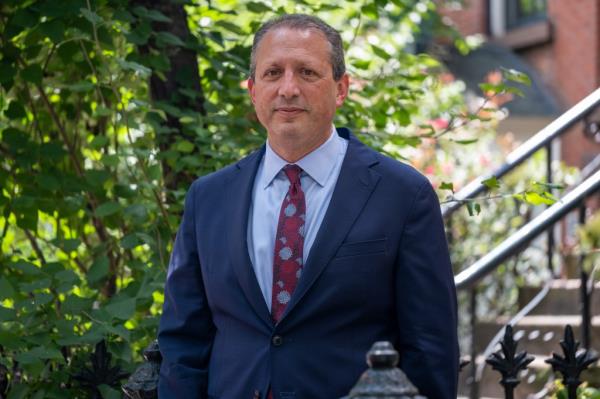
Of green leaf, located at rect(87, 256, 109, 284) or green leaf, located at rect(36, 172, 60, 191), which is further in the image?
green leaf, located at rect(36, 172, 60, 191)

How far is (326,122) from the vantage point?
2820mm

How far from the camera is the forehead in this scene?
279 cm

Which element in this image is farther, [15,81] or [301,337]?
[15,81]

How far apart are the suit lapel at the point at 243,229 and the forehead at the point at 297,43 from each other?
308 millimetres

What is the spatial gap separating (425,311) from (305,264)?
311mm

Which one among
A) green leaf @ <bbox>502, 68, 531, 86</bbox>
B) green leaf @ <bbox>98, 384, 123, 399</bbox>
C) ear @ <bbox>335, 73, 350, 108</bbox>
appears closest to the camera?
ear @ <bbox>335, 73, 350, 108</bbox>

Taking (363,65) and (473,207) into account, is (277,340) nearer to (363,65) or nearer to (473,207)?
(473,207)

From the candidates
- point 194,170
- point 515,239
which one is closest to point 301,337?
point 194,170

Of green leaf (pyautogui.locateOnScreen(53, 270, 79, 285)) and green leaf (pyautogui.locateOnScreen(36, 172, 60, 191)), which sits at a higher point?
green leaf (pyautogui.locateOnScreen(36, 172, 60, 191))

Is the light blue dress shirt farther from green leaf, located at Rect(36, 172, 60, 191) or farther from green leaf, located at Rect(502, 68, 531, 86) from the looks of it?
green leaf, located at Rect(36, 172, 60, 191)

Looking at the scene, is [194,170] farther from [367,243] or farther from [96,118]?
[367,243]

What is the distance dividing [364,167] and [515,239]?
2044 millimetres

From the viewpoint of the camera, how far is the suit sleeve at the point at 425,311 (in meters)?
2.66

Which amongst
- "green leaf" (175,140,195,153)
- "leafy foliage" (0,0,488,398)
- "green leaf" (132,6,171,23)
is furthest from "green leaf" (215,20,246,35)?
"green leaf" (175,140,195,153)
